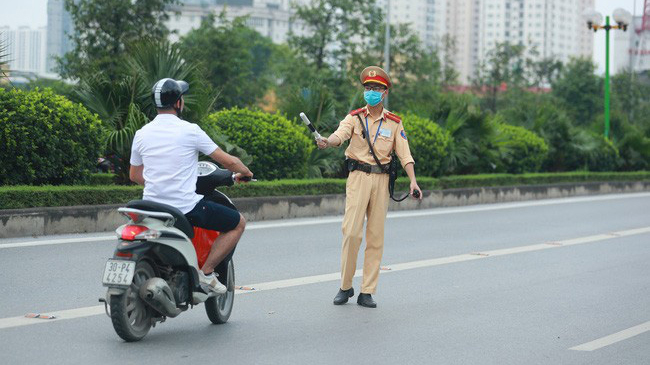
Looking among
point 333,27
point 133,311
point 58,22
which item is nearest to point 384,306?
point 133,311

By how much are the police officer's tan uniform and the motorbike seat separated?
2105mm

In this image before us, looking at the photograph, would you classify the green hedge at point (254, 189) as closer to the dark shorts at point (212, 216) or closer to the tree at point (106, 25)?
the dark shorts at point (212, 216)

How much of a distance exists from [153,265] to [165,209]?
406mm

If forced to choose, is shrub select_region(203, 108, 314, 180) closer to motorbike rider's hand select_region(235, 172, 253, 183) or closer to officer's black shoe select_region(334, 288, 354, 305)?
officer's black shoe select_region(334, 288, 354, 305)

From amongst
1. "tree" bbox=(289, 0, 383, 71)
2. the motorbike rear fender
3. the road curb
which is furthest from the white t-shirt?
"tree" bbox=(289, 0, 383, 71)

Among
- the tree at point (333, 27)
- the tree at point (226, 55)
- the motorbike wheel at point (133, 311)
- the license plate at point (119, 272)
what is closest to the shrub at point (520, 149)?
the tree at point (226, 55)

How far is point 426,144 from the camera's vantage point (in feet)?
75.5

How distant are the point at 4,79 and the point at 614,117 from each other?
2547 cm

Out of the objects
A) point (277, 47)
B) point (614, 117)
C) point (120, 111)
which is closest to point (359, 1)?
point (614, 117)

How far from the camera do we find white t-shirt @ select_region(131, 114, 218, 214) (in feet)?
23.3

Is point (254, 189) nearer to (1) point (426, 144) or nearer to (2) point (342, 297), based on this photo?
(1) point (426, 144)

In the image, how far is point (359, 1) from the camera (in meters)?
51.7

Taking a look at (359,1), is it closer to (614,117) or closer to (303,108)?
(614,117)

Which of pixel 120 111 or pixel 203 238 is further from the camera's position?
pixel 120 111
